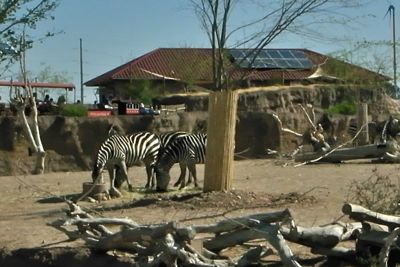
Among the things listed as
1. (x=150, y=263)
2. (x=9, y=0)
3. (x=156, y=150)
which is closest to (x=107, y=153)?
(x=156, y=150)

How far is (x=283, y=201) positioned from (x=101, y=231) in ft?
15.0

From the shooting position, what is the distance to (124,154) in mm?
16688

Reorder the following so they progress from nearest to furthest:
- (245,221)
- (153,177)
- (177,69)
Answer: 1. (245,221)
2. (153,177)
3. (177,69)

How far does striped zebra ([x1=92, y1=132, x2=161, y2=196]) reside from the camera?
1605 centimetres

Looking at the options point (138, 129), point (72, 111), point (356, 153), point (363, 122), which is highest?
point (72, 111)

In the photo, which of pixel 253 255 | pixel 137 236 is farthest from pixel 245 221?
pixel 137 236

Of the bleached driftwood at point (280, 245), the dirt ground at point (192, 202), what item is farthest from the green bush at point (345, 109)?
the bleached driftwood at point (280, 245)

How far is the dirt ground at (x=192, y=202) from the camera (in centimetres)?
1107

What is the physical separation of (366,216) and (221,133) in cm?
513

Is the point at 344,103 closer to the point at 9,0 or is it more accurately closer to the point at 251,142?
the point at 251,142

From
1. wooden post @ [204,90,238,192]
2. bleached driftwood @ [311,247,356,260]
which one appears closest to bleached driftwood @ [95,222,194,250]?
bleached driftwood @ [311,247,356,260]

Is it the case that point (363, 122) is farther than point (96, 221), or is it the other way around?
point (363, 122)

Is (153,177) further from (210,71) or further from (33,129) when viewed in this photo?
(210,71)

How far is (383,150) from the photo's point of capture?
70.6 feet
